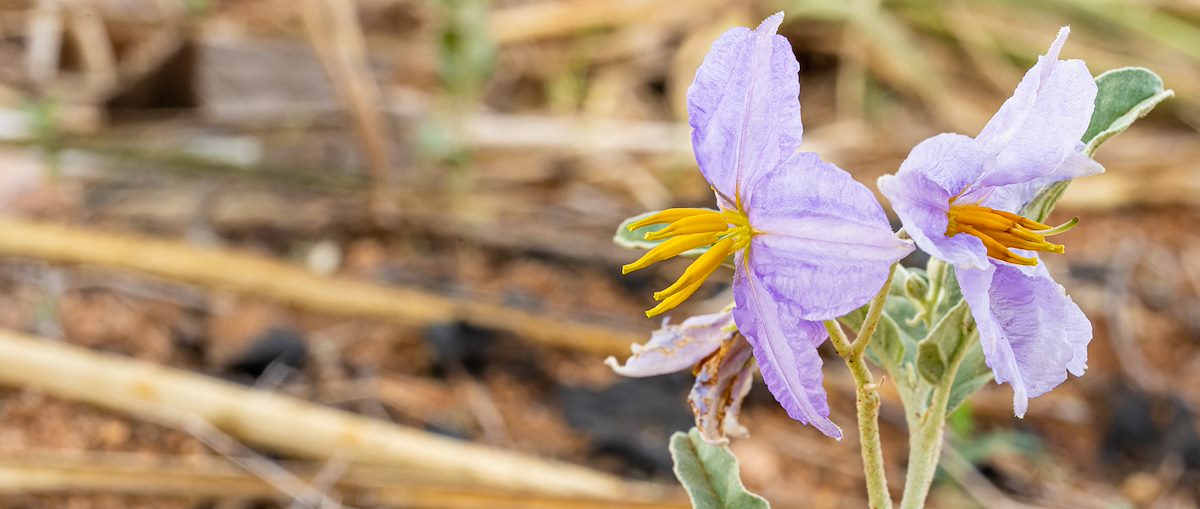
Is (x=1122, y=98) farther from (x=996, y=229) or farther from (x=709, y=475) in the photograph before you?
(x=709, y=475)

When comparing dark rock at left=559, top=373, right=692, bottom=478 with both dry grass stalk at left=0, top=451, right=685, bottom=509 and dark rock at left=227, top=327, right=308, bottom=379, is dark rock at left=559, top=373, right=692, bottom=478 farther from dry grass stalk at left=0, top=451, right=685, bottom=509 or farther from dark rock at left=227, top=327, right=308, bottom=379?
dark rock at left=227, top=327, right=308, bottom=379

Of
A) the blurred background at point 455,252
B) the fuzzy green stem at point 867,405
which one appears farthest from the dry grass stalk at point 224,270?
the fuzzy green stem at point 867,405

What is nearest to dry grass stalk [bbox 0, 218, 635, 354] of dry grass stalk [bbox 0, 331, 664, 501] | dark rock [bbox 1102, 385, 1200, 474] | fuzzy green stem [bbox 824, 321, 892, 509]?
dry grass stalk [bbox 0, 331, 664, 501]

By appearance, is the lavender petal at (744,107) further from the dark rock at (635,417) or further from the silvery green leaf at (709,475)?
the dark rock at (635,417)

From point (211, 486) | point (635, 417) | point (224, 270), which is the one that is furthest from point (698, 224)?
point (224, 270)

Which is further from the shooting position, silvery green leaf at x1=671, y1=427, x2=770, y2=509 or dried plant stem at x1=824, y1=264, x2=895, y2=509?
silvery green leaf at x1=671, y1=427, x2=770, y2=509

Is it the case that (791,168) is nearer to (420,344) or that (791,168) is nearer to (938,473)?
(938,473)
